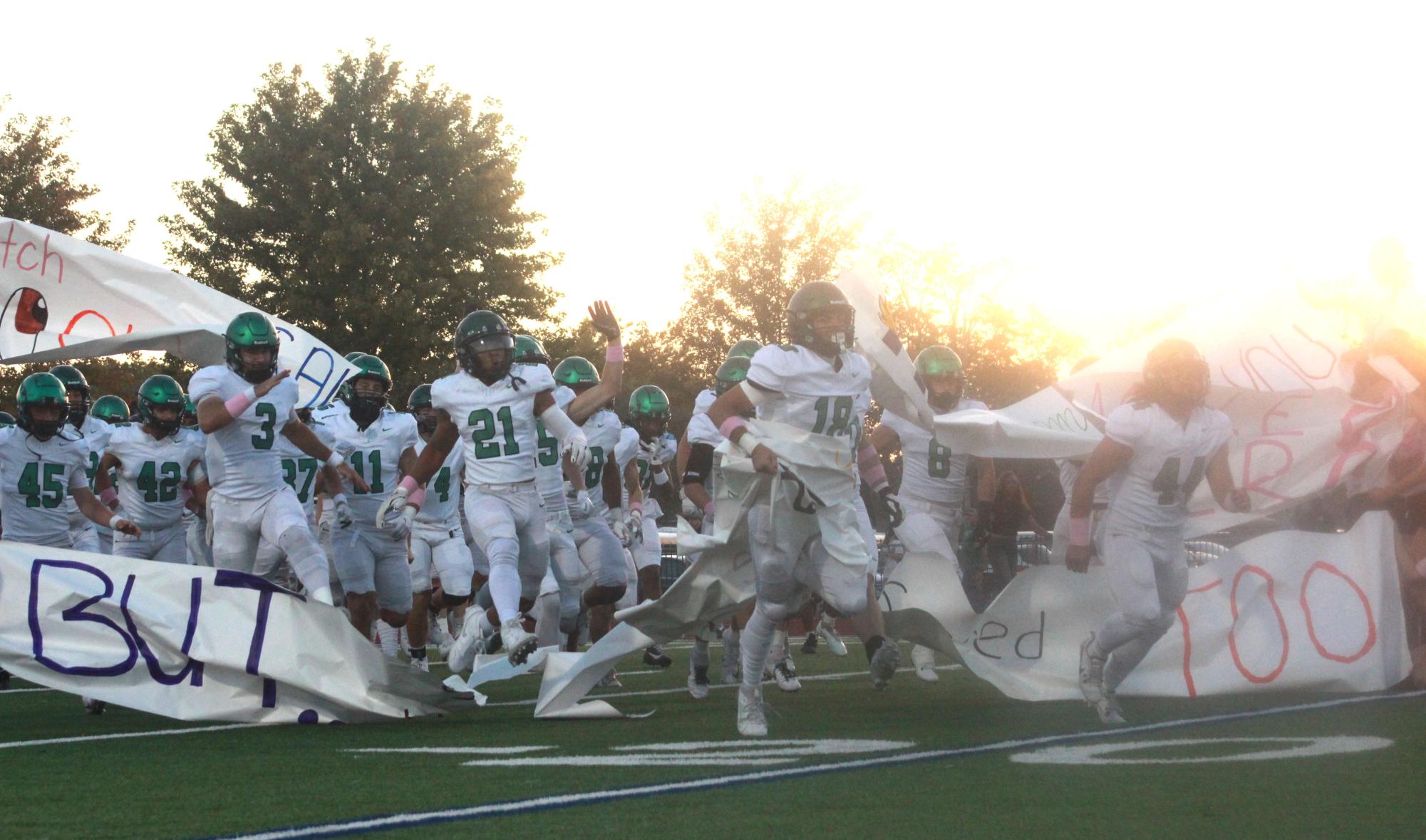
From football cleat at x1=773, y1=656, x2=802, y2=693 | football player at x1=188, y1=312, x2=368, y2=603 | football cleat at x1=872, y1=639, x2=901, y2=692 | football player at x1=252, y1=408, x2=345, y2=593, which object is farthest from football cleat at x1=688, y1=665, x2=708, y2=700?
football player at x1=188, y1=312, x2=368, y2=603

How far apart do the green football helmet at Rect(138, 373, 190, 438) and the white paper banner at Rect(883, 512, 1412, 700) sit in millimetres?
4801

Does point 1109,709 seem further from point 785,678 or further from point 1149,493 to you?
point 785,678

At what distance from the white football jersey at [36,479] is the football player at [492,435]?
2.97 metres

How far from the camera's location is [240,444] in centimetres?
913

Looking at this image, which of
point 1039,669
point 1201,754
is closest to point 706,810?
point 1201,754

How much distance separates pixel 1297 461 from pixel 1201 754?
3.64 meters

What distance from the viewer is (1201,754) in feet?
21.2

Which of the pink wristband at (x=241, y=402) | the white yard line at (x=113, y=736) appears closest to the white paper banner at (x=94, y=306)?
the pink wristband at (x=241, y=402)

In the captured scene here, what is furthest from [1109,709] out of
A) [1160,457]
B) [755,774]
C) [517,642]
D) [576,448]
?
[576,448]

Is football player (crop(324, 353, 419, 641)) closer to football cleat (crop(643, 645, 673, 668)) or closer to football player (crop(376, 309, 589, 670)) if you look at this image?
football cleat (crop(643, 645, 673, 668))

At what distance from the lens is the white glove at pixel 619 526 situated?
11.4 m

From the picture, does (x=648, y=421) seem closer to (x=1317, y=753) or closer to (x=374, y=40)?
(x=1317, y=753)

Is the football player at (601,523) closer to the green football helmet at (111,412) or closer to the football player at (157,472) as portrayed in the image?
the football player at (157,472)

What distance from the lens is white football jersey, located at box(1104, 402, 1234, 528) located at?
7887 mm
